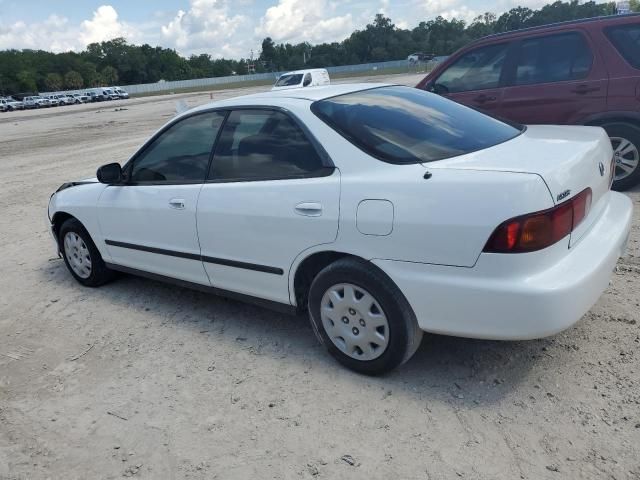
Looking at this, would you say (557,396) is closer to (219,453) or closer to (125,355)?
(219,453)

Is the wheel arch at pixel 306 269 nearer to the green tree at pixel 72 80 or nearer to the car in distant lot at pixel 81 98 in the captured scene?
the car in distant lot at pixel 81 98

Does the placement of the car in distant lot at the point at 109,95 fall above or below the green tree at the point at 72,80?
below

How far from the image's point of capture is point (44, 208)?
8.32m

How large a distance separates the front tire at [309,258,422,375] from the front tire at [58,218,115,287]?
251cm

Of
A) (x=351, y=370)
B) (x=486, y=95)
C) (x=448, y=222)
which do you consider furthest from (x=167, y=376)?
(x=486, y=95)

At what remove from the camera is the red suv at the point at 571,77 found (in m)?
5.73

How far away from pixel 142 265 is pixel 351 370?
204cm

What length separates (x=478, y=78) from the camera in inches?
264

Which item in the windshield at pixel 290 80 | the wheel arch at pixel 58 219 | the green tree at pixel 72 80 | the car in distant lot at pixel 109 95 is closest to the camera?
the wheel arch at pixel 58 219

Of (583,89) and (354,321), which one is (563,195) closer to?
(354,321)

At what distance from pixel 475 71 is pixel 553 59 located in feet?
3.05

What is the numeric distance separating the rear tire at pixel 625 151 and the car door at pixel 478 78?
4.25 ft

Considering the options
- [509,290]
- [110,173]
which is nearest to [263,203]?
[509,290]

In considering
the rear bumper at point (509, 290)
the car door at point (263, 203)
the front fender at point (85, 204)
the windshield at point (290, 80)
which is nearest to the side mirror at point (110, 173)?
the front fender at point (85, 204)
